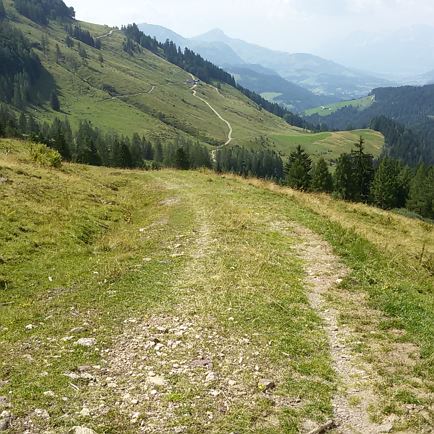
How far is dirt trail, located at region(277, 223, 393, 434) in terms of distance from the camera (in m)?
7.77

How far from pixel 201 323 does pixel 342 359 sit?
3721 millimetres

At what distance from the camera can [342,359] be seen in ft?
32.4

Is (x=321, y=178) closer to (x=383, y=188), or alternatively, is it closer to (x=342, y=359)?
(x=383, y=188)

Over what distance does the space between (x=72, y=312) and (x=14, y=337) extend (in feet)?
6.14

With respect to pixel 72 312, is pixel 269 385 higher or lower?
higher

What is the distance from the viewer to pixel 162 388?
8.55 meters

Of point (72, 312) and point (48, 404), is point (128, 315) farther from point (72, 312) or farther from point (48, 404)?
point (48, 404)

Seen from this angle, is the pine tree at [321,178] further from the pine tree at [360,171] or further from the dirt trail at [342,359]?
the dirt trail at [342,359]

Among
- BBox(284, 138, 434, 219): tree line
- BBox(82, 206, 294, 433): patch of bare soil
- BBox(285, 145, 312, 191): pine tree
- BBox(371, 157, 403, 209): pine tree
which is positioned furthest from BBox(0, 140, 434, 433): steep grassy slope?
BBox(371, 157, 403, 209): pine tree

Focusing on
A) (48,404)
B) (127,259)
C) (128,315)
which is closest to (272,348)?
(128,315)

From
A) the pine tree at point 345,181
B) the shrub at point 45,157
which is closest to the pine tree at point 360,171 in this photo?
the pine tree at point 345,181

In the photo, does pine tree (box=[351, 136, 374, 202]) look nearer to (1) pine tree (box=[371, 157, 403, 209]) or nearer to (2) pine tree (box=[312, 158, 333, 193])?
(1) pine tree (box=[371, 157, 403, 209])

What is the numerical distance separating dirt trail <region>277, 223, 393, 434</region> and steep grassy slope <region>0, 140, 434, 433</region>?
0.06 meters

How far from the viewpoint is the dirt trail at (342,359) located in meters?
7.77
